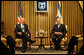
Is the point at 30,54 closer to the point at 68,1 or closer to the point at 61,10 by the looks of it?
the point at 61,10

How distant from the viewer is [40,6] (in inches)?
316

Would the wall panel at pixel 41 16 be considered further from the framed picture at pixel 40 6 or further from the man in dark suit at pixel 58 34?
the man in dark suit at pixel 58 34

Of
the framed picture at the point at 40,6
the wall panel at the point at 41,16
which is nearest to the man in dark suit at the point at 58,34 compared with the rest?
the wall panel at the point at 41,16

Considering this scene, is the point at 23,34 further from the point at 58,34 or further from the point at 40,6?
the point at 40,6

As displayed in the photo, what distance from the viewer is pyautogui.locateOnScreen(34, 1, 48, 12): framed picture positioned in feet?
26.0

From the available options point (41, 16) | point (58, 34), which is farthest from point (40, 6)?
point (58, 34)

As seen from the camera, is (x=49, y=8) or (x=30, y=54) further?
(x=49, y=8)

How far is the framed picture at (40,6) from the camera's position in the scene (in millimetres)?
7936

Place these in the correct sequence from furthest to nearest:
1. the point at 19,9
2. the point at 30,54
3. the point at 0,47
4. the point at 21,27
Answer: the point at 19,9
the point at 21,27
the point at 30,54
the point at 0,47

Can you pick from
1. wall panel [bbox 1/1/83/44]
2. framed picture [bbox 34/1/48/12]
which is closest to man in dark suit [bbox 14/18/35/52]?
wall panel [bbox 1/1/83/44]

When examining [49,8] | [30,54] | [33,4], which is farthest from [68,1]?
[30,54]

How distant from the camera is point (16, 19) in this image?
25.7 feet

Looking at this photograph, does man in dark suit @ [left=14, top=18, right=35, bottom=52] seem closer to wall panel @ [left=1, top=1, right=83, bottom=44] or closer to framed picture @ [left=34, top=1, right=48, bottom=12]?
wall panel @ [left=1, top=1, right=83, bottom=44]

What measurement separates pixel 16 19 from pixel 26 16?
592 millimetres
